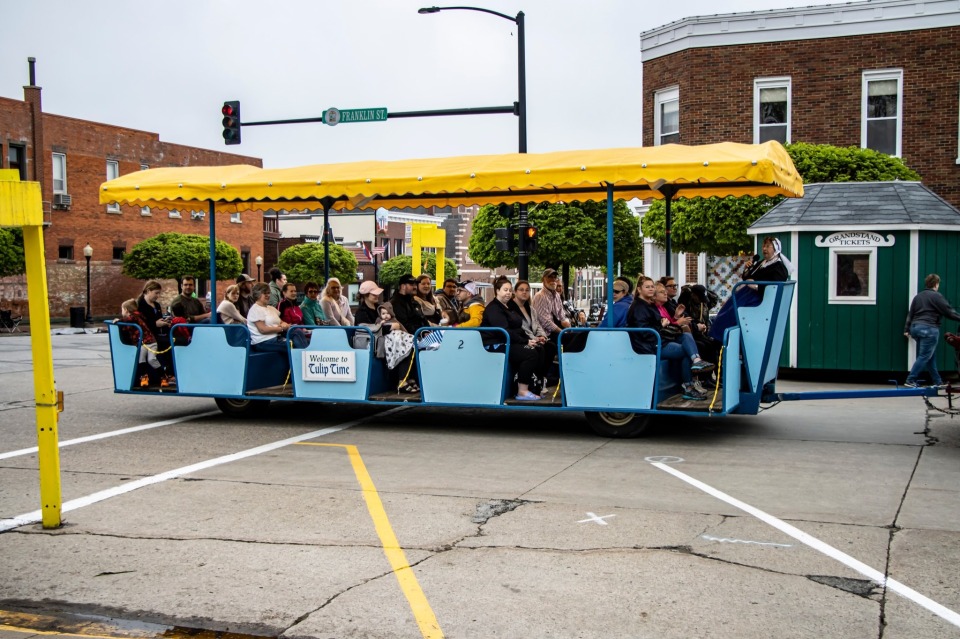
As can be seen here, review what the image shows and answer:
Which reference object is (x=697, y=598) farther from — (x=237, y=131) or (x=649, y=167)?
(x=237, y=131)

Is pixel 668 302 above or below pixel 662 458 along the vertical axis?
above

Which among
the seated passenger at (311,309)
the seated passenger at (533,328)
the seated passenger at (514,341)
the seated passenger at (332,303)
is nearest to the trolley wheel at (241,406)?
the seated passenger at (311,309)

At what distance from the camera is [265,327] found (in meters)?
12.0

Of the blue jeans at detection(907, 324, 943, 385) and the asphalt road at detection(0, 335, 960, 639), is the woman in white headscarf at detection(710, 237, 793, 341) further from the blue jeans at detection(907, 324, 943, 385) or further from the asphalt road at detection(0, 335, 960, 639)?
the blue jeans at detection(907, 324, 943, 385)

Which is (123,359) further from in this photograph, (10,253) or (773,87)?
(10,253)

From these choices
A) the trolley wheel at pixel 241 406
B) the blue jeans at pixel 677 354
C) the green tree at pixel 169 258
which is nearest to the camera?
the blue jeans at pixel 677 354

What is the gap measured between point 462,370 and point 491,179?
2157mm

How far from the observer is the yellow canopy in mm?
9945

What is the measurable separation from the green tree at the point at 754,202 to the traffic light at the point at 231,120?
11023 millimetres

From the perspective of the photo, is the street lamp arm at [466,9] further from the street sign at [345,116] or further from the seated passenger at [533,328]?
the seated passenger at [533,328]

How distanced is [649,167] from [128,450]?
6.16m

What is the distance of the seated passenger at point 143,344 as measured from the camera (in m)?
12.1

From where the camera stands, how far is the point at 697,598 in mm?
5277

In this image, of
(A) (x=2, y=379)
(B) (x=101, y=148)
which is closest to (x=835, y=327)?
(A) (x=2, y=379)
